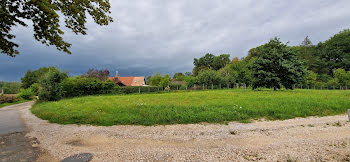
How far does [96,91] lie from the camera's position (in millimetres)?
23891

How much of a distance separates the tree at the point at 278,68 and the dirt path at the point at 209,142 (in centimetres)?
1245

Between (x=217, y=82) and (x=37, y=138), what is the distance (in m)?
36.2

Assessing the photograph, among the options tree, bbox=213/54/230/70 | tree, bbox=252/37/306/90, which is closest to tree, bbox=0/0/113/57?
tree, bbox=252/37/306/90

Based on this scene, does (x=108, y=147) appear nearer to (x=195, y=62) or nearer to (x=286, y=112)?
(x=286, y=112)

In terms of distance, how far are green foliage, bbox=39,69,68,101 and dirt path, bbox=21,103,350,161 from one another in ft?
50.4

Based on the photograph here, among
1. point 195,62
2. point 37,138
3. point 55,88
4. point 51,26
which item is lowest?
point 37,138

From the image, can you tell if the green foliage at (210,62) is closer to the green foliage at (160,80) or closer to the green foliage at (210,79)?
the green foliage at (210,79)

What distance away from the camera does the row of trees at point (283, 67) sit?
16469 millimetres

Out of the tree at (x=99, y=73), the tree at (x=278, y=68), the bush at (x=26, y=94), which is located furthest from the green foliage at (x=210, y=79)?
the bush at (x=26, y=94)

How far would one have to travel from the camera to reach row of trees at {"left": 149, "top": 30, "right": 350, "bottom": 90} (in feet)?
54.0

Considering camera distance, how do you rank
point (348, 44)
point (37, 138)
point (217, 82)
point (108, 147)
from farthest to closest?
point (348, 44) → point (217, 82) → point (37, 138) → point (108, 147)

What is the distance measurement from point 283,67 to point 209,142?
1734cm

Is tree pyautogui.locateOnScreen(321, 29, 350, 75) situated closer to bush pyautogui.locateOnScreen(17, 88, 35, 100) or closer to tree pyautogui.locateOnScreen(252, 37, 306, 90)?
tree pyautogui.locateOnScreen(252, 37, 306, 90)

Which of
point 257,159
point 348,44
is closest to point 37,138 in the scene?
point 257,159
